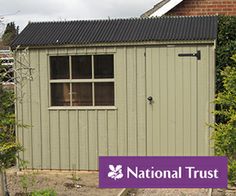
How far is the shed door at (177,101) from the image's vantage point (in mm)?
8625

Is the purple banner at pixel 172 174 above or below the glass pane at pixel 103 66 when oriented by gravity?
below

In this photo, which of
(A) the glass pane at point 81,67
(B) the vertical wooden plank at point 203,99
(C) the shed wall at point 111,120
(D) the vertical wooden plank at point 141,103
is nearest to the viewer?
(B) the vertical wooden plank at point 203,99

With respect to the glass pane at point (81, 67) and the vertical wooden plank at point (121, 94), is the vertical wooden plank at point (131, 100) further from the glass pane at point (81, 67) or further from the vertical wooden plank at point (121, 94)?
the glass pane at point (81, 67)

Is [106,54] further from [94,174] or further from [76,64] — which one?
[94,174]

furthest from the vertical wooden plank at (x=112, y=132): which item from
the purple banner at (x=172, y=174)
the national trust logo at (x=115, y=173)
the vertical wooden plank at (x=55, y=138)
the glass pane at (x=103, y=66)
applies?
the national trust logo at (x=115, y=173)

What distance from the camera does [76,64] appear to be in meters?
9.15

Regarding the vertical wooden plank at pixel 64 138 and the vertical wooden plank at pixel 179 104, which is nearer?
the vertical wooden plank at pixel 179 104

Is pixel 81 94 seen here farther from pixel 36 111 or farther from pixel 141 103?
pixel 141 103

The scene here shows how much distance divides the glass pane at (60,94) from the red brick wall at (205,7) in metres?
4.11

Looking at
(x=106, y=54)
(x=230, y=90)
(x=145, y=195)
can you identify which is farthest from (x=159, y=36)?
(x=145, y=195)

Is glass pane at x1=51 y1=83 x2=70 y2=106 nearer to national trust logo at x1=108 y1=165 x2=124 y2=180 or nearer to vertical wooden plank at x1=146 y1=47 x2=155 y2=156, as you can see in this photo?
vertical wooden plank at x1=146 y1=47 x2=155 y2=156


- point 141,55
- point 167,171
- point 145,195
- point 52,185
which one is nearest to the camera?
point 167,171

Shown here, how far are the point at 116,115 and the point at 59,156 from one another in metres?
1.44

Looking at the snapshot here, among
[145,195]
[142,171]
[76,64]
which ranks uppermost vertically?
[76,64]
